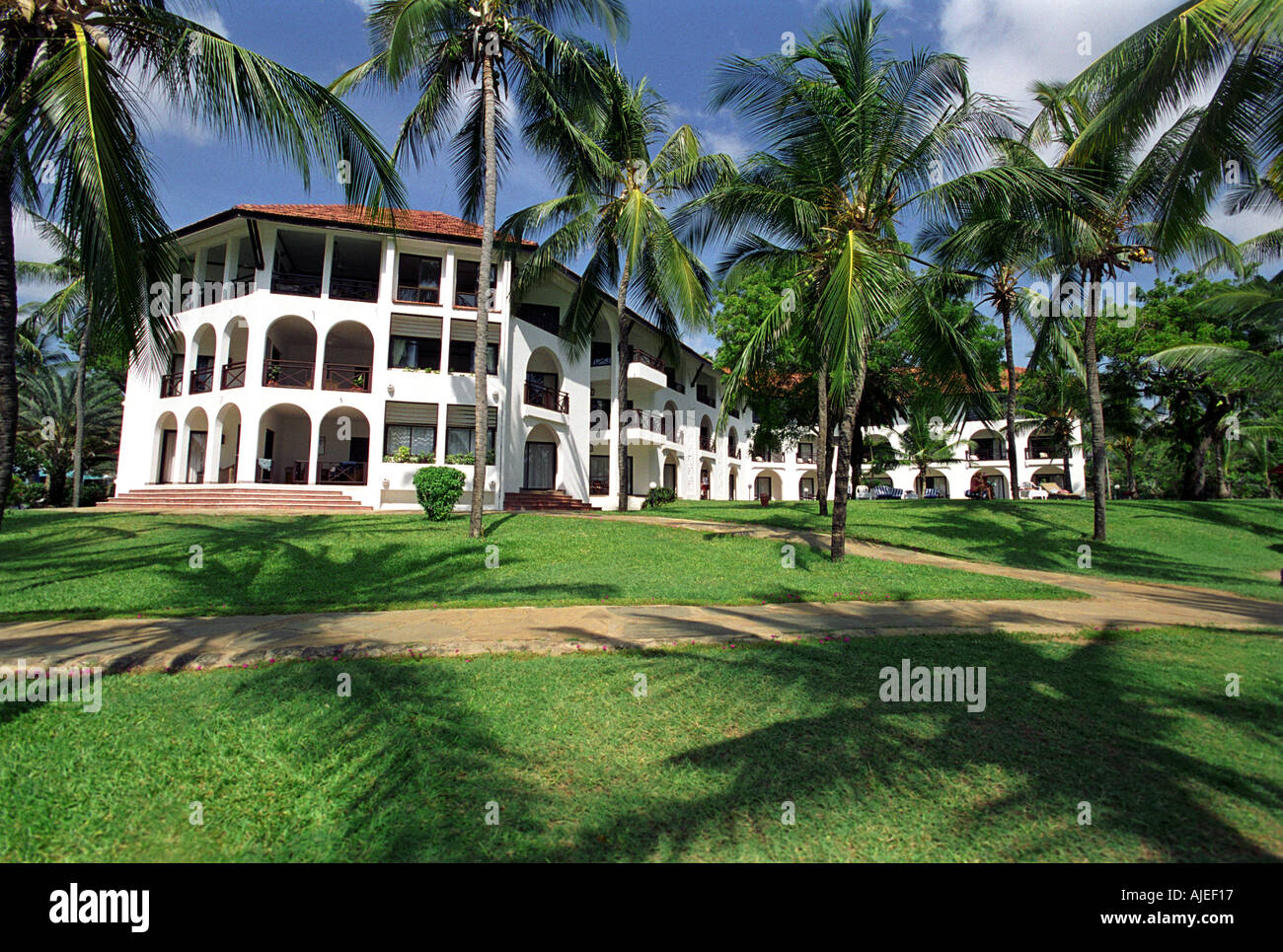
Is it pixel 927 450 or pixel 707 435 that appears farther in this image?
pixel 927 450

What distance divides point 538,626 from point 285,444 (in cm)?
2215

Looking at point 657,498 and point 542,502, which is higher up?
point 657,498

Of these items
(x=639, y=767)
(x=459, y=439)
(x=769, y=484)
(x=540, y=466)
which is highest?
(x=459, y=439)

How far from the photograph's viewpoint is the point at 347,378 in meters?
22.3

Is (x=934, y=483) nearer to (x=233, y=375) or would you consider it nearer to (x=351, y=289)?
(x=351, y=289)

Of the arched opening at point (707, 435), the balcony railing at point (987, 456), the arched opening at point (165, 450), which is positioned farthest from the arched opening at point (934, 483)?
the arched opening at point (165, 450)

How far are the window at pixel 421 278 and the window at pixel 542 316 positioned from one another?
333cm

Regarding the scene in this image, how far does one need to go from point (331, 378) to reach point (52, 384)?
70.4ft

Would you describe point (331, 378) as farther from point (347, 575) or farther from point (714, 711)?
point (714, 711)

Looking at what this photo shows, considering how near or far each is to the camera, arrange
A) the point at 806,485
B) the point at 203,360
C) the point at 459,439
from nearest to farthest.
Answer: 1. the point at 459,439
2. the point at 203,360
3. the point at 806,485

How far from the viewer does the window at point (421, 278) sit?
2239 cm

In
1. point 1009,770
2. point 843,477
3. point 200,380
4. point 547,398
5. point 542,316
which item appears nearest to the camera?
point 1009,770

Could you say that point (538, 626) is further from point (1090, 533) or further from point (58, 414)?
point (58, 414)

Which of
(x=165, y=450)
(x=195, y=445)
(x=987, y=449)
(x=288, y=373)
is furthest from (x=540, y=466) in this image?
(x=987, y=449)
